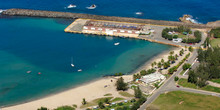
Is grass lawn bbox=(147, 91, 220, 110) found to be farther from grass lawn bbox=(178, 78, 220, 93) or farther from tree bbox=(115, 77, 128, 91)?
tree bbox=(115, 77, 128, 91)

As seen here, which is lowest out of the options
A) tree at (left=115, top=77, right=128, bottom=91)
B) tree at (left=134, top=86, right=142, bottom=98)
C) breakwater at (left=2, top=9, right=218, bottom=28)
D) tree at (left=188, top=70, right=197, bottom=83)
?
tree at (left=134, top=86, right=142, bottom=98)

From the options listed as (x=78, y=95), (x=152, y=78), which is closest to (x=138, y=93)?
(x=152, y=78)

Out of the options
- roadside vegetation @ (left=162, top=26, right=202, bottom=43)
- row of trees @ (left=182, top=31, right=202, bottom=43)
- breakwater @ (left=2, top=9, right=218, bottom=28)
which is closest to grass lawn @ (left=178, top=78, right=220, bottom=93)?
row of trees @ (left=182, top=31, right=202, bottom=43)

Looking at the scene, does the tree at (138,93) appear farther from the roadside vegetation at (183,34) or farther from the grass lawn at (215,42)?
the grass lawn at (215,42)

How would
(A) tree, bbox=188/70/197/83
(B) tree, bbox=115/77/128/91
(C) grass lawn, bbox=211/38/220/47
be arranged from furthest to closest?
(C) grass lawn, bbox=211/38/220/47 < (A) tree, bbox=188/70/197/83 < (B) tree, bbox=115/77/128/91

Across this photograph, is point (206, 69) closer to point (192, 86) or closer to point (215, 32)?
point (192, 86)

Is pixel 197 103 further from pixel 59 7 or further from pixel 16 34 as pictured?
pixel 59 7

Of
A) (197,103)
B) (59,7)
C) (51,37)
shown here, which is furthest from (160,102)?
(59,7)

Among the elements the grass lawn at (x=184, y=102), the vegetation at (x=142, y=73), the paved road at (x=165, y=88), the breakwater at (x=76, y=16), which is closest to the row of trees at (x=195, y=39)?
the breakwater at (x=76, y=16)
